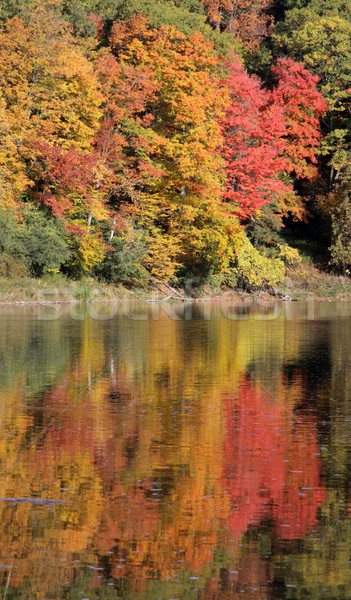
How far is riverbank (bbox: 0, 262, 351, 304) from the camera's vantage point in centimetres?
4119

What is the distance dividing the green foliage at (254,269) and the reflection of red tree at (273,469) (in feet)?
129

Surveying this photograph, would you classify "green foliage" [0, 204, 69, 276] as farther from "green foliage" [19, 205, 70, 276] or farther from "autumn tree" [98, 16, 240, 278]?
"autumn tree" [98, 16, 240, 278]

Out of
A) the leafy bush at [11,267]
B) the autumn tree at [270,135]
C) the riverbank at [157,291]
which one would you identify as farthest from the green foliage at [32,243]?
the autumn tree at [270,135]

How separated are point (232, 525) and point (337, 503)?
3.62 feet

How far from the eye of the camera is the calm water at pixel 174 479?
18.7ft

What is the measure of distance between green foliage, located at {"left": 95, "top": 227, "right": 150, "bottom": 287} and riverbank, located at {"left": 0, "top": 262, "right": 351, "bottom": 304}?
0.66 metres

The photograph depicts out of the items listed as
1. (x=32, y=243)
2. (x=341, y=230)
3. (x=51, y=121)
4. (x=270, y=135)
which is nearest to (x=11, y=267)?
(x=32, y=243)

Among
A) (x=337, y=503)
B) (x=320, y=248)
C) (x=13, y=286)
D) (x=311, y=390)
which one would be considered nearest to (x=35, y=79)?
(x=13, y=286)

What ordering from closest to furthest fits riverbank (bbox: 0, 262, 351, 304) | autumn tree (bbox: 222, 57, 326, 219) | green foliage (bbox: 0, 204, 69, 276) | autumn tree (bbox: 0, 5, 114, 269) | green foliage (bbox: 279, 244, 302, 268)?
green foliage (bbox: 0, 204, 69, 276)
riverbank (bbox: 0, 262, 351, 304)
autumn tree (bbox: 0, 5, 114, 269)
autumn tree (bbox: 222, 57, 326, 219)
green foliage (bbox: 279, 244, 302, 268)

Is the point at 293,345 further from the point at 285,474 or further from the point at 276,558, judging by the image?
the point at 276,558

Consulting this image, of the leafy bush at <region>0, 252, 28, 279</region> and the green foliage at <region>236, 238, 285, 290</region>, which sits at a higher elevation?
the leafy bush at <region>0, 252, 28, 279</region>

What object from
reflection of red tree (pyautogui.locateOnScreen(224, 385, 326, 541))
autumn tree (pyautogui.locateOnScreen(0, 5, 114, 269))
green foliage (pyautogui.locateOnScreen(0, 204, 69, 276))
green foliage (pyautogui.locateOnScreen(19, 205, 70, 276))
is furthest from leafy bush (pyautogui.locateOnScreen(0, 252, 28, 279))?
reflection of red tree (pyautogui.locateOnScreen(224, 385, 326, 541))

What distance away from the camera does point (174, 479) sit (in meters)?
8.16

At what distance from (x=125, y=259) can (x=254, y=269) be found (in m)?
9.55
